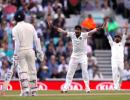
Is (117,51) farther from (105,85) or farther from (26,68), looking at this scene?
(26,68)

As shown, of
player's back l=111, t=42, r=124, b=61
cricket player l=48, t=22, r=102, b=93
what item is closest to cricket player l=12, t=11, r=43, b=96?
cricket player l=48, t=22, r=102, b=93

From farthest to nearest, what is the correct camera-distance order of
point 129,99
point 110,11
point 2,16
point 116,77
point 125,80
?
point 110,11 < point 2,16 < point 125,80 < point 116,77 < point 129,99

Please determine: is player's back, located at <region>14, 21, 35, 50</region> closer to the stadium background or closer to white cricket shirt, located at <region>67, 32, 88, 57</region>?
white cricket shirt, located at <region>67, 32, 88, 57</region>

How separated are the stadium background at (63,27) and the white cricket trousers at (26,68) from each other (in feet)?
29.5

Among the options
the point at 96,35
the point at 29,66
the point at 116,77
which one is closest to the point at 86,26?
the point at 96,35

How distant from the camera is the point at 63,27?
3338 cm

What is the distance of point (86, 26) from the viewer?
33.1 metres

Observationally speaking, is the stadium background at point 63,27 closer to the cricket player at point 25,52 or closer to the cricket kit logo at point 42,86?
the cricket kit logo at point 42,86

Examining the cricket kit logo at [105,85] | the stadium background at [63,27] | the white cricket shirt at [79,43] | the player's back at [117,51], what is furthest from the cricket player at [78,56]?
the stadium background at [63,27]

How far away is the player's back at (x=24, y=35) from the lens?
2053 cm

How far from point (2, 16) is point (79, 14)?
4235mm

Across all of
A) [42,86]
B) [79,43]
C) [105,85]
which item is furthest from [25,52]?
[105,85]

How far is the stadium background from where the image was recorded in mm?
30750

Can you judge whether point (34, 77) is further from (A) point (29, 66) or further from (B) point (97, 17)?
(B) point (97, 17)
